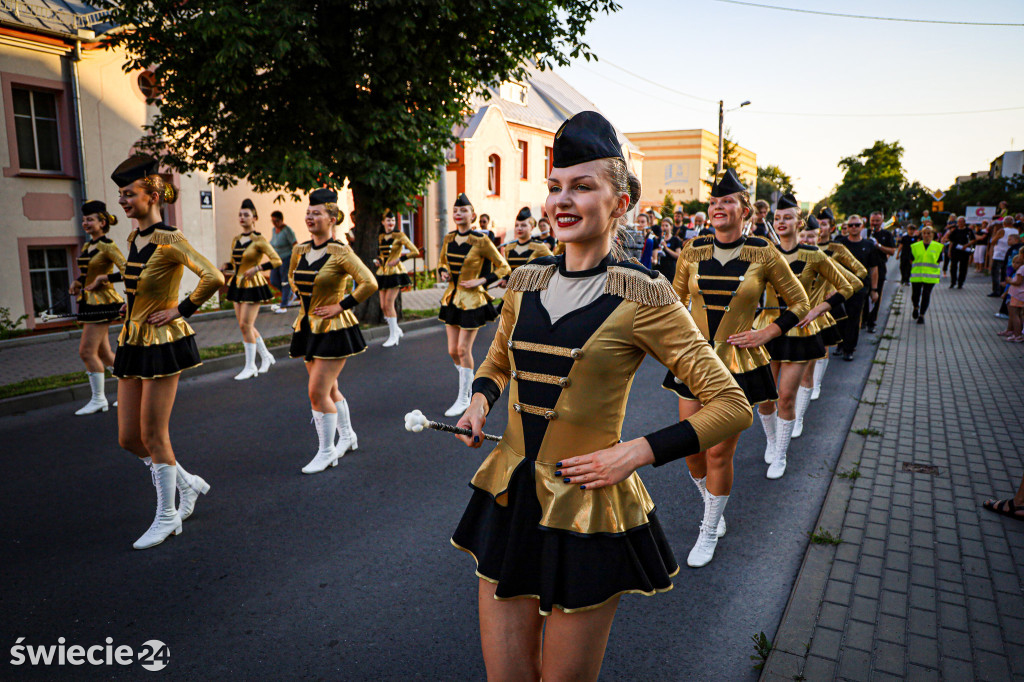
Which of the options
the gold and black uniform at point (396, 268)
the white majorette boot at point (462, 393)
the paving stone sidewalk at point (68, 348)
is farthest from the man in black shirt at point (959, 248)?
the white majorette boot at point (462, 393)

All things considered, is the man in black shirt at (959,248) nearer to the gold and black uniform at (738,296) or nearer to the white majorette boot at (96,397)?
the gold and black uniform at (738,296)

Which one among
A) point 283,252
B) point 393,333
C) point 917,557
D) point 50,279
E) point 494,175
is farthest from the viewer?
point 494,175

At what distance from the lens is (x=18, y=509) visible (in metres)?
5.24

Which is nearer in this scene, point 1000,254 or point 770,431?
point 770,431

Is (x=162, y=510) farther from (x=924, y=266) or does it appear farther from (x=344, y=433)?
(x=924, y=266)

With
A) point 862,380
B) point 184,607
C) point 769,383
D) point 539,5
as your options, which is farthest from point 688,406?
point 539,5

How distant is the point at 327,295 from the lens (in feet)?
19.8

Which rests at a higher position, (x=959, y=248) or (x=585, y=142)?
(x=585, y=142)

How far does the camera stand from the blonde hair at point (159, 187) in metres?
4.61

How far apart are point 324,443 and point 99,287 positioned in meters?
3.91

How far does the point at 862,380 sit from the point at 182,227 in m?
15.0

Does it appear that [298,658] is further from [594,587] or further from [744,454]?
[744,454]

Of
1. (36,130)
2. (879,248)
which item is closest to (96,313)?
(36,130)

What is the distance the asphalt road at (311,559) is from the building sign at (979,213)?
1112 inches
